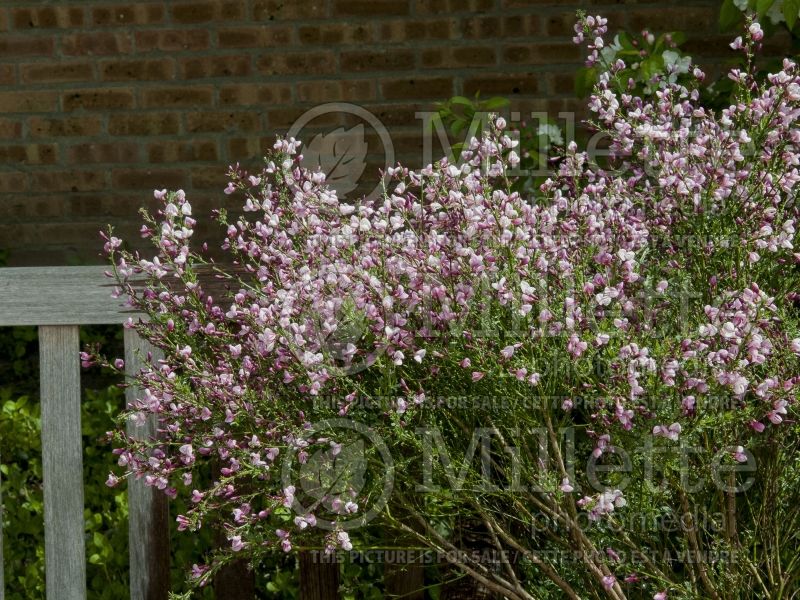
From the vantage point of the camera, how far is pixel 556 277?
198cm

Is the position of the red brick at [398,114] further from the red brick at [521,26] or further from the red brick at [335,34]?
the red brick at [521,26]

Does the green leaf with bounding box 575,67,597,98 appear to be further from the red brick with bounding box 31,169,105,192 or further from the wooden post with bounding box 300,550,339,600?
the red brick with bounding box 31,169,105,192

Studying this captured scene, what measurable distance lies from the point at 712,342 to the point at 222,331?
0.88 metres

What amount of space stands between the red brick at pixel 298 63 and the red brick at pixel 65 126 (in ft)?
2.29

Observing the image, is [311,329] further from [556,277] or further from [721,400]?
[721,400]

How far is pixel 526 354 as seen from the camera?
1.99 metres

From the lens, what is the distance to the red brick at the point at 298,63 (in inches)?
174

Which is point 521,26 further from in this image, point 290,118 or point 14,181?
point 14,181

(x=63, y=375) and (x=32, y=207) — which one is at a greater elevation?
(x=32, y=207)

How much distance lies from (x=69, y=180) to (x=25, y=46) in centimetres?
54

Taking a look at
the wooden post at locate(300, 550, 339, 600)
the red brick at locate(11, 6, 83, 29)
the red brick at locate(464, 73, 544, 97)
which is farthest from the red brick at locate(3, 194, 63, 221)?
the wooden post at locate(300, 550, 339, 600)

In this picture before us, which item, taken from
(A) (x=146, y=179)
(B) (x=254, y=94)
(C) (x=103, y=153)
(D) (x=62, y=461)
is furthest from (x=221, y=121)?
(D) (x=62, y=461)

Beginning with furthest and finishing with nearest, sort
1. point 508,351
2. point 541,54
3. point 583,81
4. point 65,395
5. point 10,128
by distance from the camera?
point 10,128 < point 541,54 < point 583,81 < point 65,395 < point 508,351

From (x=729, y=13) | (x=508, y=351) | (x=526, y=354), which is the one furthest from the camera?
(x=729, y=13)
